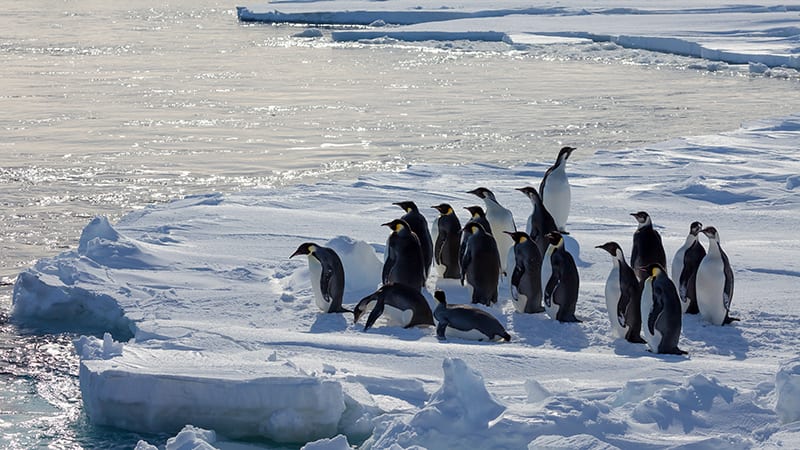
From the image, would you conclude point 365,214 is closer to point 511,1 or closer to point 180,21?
point 511,1

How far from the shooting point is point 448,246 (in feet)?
23.0

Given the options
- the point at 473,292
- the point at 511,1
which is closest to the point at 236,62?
the point at 511,1

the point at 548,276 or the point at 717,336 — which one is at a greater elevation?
the point at 548,276

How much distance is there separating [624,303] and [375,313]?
4.24ft

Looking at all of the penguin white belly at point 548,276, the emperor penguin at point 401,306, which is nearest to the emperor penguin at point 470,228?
the penguin white belly at point 548,276

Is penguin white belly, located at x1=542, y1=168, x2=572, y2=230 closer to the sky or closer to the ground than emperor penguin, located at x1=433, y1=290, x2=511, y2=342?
closer to the sky

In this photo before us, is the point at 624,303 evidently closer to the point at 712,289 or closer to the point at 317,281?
the point at 712,289

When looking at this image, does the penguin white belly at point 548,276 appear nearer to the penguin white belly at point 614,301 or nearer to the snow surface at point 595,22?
the penguin white belly at point 614,301

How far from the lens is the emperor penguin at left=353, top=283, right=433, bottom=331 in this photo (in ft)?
19.6

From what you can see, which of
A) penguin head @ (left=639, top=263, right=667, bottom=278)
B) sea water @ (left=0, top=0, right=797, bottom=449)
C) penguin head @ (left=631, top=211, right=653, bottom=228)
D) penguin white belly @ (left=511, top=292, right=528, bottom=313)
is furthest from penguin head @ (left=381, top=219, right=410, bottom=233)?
Answer: sea water @ (left=0, top=0, right=797, bottom=449)

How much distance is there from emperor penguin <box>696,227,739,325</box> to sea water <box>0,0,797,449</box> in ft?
9.63

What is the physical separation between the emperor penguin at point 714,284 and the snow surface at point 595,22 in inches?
599

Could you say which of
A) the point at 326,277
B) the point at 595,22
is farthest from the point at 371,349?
the point at 595,22

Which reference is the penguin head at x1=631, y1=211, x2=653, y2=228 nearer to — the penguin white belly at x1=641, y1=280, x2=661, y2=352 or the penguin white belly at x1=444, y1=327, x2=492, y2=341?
the penguin white belly at x1=641, y1=280, x2=661, y2=352
